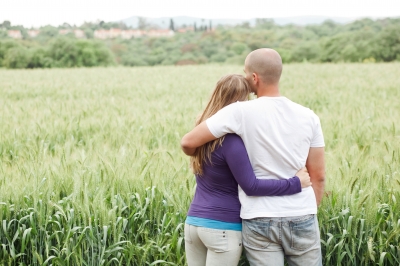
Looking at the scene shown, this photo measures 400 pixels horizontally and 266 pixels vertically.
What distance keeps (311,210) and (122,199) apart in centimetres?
151

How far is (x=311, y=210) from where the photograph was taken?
2.44 m

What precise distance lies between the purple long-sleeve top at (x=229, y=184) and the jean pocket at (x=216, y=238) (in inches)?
2.4

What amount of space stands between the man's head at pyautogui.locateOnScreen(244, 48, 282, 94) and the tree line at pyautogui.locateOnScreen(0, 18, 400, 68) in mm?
41517

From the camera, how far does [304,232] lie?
7.89 feet

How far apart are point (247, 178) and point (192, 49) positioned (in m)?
56.2

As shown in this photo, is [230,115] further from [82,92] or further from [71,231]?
[82,92]

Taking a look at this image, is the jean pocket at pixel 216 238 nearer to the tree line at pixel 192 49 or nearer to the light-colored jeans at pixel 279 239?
the light-colored jeans at pixel 279 239

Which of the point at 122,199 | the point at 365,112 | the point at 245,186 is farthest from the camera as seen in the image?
the point at 365,112

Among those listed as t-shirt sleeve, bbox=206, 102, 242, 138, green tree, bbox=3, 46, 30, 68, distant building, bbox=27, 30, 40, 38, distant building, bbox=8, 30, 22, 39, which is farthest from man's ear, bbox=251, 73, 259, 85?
distant building, bbox=27, 30, 40, 38

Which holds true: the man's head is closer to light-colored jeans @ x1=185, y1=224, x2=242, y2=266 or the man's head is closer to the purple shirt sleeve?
the purple shirt sleeve

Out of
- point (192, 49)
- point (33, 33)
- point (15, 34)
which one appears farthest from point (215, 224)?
point (15, 34)

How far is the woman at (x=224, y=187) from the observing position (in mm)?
2354

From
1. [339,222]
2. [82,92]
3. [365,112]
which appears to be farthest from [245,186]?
[82,92]

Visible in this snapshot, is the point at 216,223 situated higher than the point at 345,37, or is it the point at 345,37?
the point at 216,223
